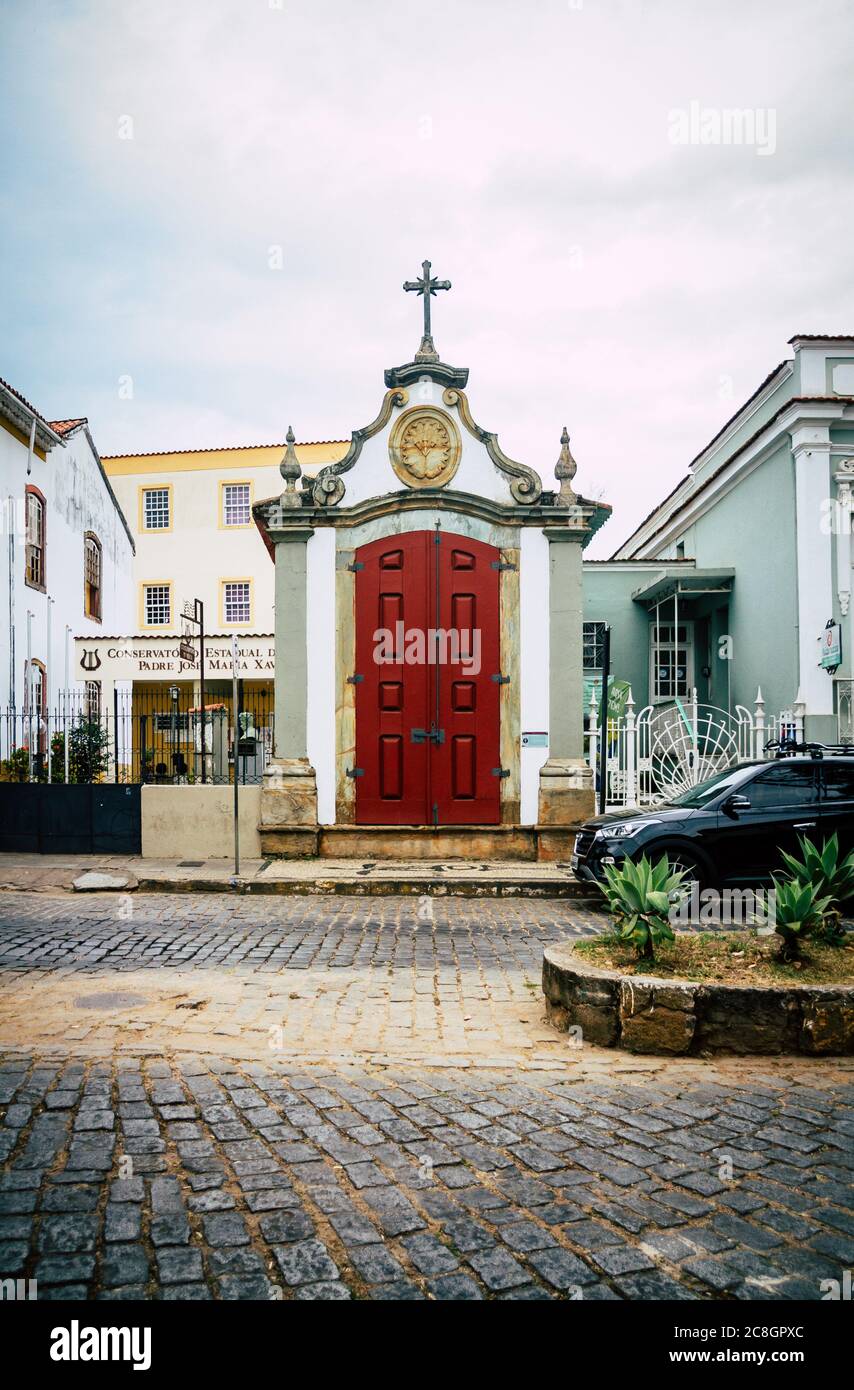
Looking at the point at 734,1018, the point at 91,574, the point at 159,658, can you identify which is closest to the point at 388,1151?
the point at 734,1018

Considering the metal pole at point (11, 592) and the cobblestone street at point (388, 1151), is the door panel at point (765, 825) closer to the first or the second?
the cobblestone street at point (388, 1151)

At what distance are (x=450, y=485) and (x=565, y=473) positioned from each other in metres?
1.56

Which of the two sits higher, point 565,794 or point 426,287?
point 426,287

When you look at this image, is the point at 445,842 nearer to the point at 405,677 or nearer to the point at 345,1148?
the point at 405,677

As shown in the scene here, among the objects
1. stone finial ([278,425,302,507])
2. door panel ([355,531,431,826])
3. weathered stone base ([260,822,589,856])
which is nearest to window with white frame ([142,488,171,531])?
stone finial ([278,425,302,507])

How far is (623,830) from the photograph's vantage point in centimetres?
948

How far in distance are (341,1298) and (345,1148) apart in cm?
104

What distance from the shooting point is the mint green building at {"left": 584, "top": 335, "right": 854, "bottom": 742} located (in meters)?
16.1

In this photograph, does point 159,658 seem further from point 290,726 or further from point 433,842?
point 433,842

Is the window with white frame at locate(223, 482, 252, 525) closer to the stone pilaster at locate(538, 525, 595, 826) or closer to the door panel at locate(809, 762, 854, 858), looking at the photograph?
the stone pilaster at locate(538, 525, 595, 826)

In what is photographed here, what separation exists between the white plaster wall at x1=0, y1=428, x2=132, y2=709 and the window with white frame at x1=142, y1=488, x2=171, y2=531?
5.92m

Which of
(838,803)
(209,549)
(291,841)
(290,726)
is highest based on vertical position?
(209,549)

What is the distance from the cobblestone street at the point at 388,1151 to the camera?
2904 mm
